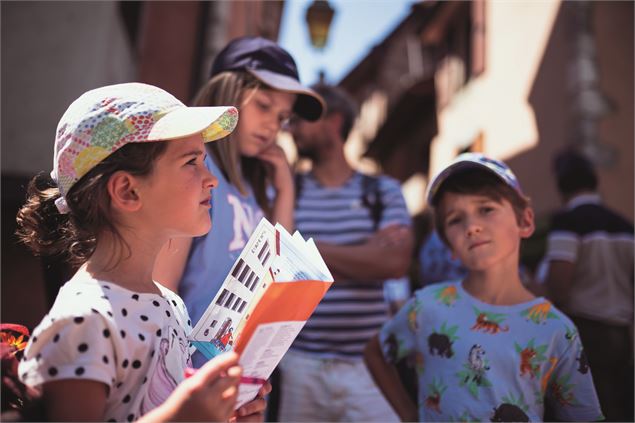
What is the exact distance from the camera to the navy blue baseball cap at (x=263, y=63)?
2.22 metres

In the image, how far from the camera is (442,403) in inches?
75.4

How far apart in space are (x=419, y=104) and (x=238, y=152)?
1220cm

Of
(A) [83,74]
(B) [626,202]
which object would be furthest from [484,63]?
(A) [83,74]

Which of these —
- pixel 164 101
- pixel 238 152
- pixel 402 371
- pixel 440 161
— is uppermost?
pixel 164 101

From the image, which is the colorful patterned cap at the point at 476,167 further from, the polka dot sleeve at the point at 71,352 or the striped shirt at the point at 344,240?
the polka dot sleeve at the point at 71,352

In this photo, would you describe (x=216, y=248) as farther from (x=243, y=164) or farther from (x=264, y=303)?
(x=264, y=303)

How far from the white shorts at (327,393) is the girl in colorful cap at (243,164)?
71 centimetres

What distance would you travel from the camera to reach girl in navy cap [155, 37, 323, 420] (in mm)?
1822

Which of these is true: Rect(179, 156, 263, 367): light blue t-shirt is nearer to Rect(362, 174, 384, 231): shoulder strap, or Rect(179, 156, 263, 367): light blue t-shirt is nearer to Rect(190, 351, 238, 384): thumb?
Rect(190, 351, 238, 384): thumb

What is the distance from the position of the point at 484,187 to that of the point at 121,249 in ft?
4.42

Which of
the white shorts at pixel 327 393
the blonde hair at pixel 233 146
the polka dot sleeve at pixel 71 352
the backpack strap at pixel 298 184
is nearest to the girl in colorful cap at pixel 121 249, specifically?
the polka dot sleeve at pixel 71 352

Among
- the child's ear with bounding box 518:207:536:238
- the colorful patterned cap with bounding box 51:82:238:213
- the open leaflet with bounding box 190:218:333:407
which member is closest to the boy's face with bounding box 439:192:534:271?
the child's ear with bounding box 518:207:536:238

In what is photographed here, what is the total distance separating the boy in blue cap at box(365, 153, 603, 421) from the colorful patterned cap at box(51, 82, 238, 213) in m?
1.12

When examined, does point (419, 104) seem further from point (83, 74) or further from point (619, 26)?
point (83, 74)
